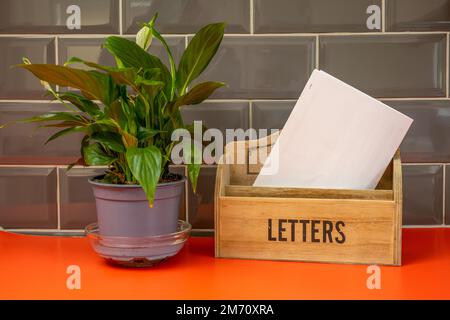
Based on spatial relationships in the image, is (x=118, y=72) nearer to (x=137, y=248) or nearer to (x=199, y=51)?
(x=199, y=51)

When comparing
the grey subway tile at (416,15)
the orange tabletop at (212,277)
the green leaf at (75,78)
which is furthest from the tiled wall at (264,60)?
the green leaf at (75,78)

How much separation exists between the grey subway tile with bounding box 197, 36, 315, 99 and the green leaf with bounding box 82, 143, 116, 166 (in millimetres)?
304

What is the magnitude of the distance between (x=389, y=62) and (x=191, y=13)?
0.40m

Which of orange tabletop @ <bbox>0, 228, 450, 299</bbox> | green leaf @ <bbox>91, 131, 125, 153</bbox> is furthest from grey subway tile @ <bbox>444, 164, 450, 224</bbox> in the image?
green leaf @ <bbox>91, 131, 125, 153</bbox>

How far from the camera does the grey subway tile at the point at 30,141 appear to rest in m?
1.16

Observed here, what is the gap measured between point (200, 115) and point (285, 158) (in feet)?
0.80

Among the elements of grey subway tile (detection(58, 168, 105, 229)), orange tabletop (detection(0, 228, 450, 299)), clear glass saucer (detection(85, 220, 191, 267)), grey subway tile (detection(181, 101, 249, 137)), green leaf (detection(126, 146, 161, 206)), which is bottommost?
orange tabletop (detection(0, 228, 450, 299))

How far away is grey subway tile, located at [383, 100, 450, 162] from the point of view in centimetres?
114

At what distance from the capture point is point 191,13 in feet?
3.74

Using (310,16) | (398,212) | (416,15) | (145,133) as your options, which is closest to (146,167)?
(145,133)

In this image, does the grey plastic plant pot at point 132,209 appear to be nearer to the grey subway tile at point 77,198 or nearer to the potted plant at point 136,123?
the potted plant at point 136,123

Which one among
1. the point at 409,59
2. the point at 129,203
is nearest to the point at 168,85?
the point at 129,203

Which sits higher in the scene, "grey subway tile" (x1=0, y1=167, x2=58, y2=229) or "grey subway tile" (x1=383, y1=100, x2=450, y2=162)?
"grey subway tile" (x1=383, y1=100, x2=450, y2=162)

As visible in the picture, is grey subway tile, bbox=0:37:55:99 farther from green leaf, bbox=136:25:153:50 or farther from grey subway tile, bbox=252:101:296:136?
grey subway tile, bbox=252:101:296:136
